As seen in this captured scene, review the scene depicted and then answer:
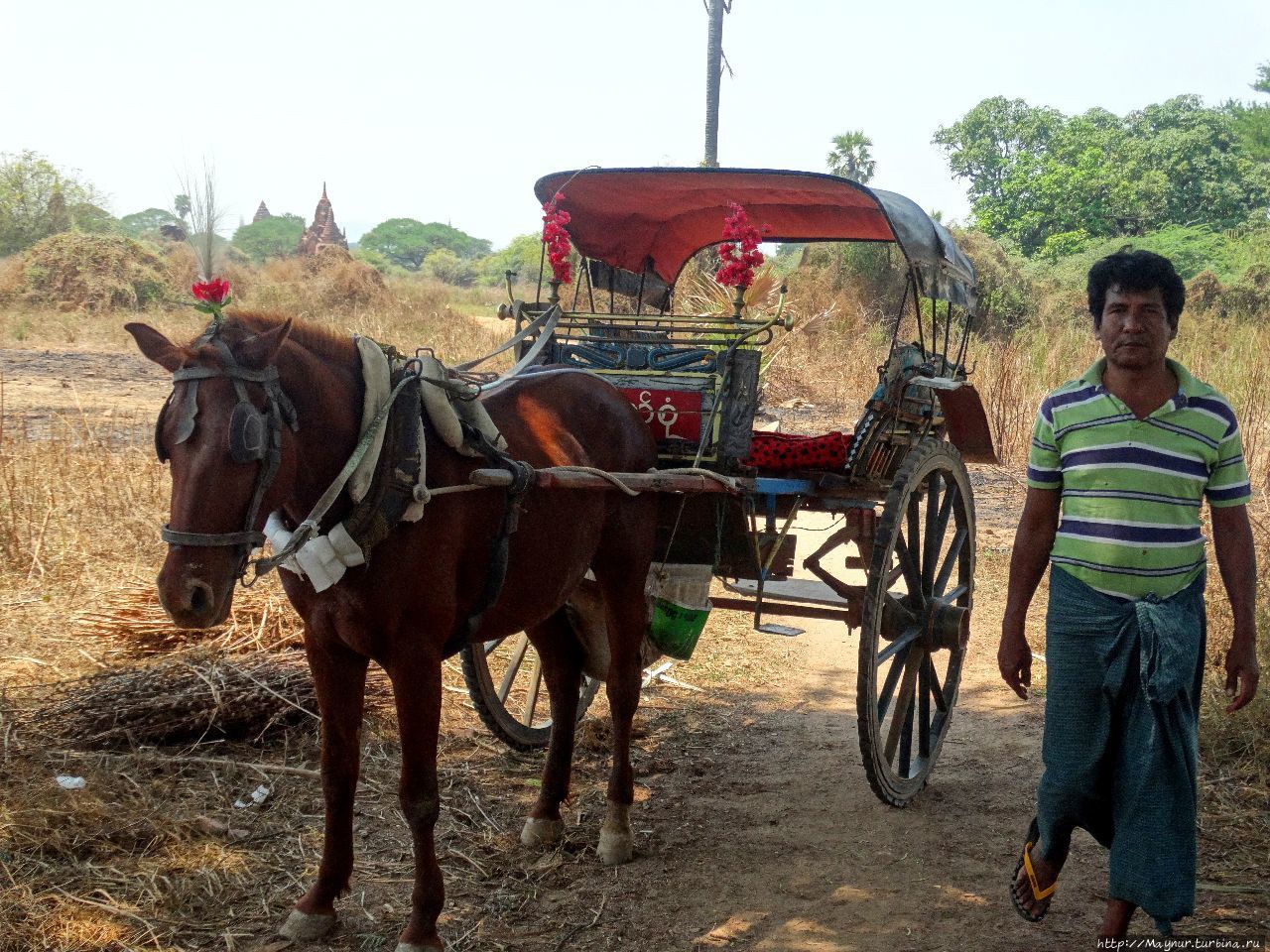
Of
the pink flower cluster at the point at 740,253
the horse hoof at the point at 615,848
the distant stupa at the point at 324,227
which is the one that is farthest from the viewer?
the distant stupa at the point at 324,227

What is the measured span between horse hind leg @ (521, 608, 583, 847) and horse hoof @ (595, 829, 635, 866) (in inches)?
7.8

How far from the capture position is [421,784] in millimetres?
3252

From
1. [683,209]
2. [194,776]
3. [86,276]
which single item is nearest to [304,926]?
[194,776]

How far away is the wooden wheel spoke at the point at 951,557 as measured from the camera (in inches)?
194

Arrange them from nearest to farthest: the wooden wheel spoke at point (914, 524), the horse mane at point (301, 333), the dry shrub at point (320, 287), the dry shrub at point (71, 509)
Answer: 1. the horse mane at point (301, 333)
2. the wooden wheel spoke at point (914, 524)
3. the dry shrub at point (71, 509)
4. the dry shrub at point (320, 287)

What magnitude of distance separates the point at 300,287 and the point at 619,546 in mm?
22051

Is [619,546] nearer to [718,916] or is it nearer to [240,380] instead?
[718,916]

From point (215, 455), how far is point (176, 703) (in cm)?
244

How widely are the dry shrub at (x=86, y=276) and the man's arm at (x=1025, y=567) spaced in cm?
2093

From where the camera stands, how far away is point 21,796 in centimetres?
386

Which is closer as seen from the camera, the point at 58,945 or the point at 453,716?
the point at 58,945

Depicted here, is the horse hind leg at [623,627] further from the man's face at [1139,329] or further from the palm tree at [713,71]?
the palm tree at [713,71]

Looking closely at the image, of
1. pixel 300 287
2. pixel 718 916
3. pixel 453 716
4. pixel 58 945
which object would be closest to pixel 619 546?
pixel 718 916


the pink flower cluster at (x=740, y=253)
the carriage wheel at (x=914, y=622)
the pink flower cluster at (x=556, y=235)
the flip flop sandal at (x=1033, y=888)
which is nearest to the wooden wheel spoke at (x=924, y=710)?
the carriage wheel at (x=914, y=622)
